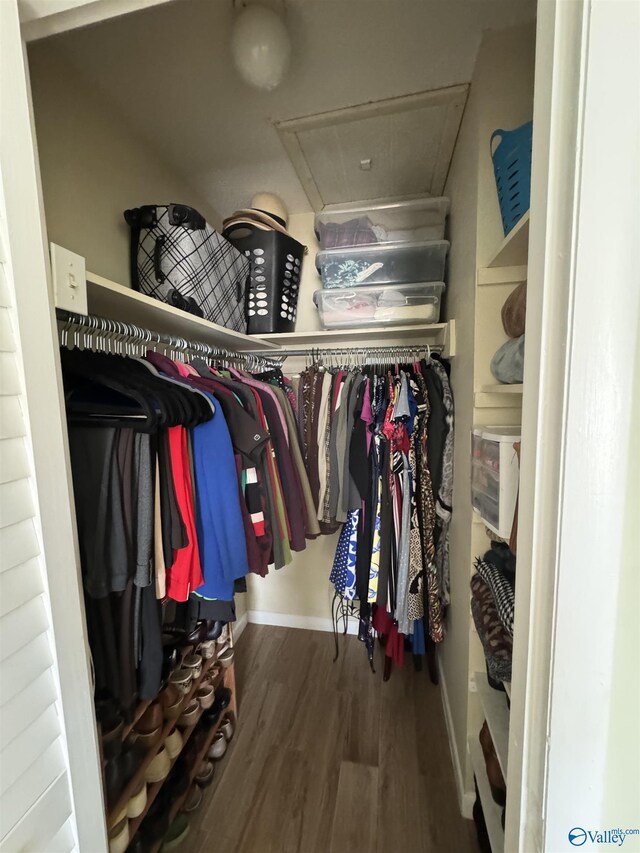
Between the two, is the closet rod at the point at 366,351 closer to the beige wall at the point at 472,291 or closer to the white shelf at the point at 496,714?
the beige wall at the point at 472,291

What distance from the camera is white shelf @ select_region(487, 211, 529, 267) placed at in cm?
74

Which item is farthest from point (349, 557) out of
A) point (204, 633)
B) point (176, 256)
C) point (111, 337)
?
point (176, 256)

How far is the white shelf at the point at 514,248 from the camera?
2.44 ft

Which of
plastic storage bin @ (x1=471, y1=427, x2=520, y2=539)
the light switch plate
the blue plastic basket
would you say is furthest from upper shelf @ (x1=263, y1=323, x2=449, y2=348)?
the light switch plate

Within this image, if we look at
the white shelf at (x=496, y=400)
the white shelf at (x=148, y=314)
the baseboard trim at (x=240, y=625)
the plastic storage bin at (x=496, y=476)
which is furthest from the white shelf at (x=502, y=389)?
the baseboard trim at (x=240, y=625)

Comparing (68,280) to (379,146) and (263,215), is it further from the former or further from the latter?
(379,146)

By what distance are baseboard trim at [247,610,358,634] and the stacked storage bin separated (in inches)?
68.1

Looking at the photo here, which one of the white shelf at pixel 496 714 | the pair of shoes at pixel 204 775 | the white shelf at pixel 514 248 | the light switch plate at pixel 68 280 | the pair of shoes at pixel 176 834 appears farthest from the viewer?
the pair of shoes at pixel 204 775

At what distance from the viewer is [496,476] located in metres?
0.83

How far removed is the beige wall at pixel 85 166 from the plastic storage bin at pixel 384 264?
30.5 inches

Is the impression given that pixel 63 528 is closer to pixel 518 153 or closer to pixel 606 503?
pixel 606 503

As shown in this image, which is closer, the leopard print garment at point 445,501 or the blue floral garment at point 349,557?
the leopard print garment at point 445,501

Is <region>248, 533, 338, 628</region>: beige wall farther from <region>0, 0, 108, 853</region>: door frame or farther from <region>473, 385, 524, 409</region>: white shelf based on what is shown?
<region>0, 0, 108, 853</region>: door frame

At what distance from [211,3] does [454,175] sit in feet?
3.11
